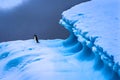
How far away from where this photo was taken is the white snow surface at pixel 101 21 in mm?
1066

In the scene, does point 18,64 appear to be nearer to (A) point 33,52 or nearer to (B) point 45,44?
(A) point 33,52

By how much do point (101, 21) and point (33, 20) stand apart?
52.2 inches

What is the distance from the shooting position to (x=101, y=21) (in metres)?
1.38

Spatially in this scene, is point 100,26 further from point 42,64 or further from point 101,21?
point 42,64

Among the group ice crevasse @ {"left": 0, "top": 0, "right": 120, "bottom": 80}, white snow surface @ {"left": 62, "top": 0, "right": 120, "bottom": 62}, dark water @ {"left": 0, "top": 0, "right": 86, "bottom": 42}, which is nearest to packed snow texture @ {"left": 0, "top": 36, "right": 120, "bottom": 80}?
ice crevasse @ {"left": 0, "top": 0, "right": 120, "bottom": 80}

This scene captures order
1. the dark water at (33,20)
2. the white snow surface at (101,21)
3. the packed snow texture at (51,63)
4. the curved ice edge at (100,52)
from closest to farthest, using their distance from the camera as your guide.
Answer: the curved ice edge at (100,52) → the white snow surface at (101,21) → the packed snow texture at (51,63) → the dark water at (33,20)

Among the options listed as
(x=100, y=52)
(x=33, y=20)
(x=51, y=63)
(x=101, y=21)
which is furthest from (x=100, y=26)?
(x=33, y=20)

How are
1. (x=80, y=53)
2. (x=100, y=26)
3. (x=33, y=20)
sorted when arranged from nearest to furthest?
(x=100, y=26) → (x=80, y=53) → (x=33, y=20)

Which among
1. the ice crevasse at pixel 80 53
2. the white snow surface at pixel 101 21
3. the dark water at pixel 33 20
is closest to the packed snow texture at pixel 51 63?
the ice crevasse at pixel 80 53

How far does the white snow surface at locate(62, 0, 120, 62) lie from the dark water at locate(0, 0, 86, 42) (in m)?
0.87

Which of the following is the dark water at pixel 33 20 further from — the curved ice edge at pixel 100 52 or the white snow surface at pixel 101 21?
the curved ice edge at pixel 100 52

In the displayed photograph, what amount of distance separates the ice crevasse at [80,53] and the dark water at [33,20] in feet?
2.14

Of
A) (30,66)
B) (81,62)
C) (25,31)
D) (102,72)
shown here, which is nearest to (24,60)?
(30,66)

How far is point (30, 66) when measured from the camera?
4.40ft
